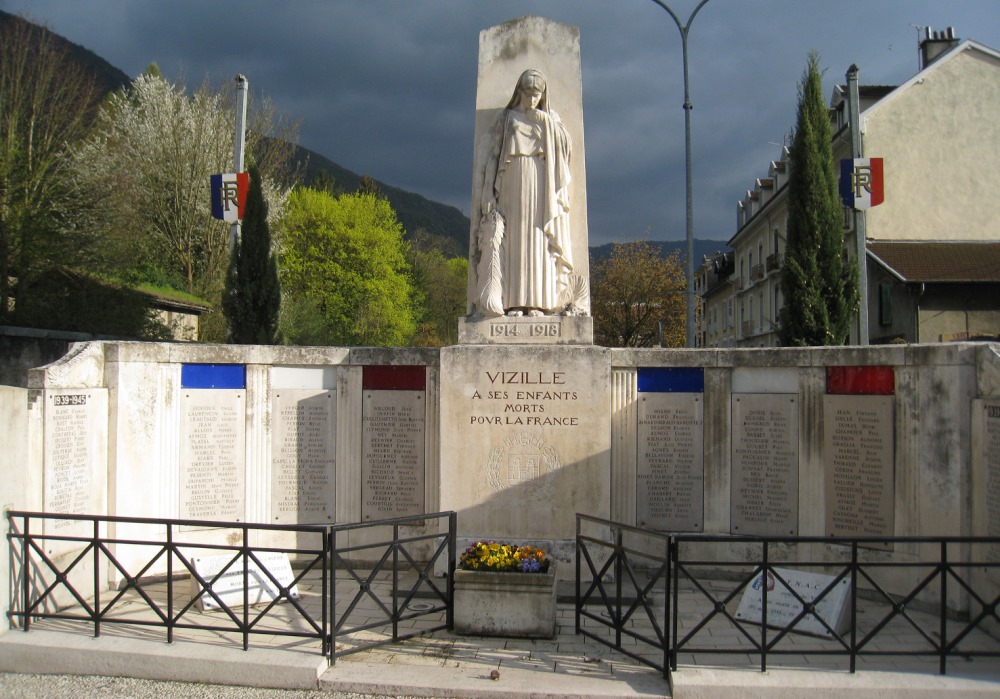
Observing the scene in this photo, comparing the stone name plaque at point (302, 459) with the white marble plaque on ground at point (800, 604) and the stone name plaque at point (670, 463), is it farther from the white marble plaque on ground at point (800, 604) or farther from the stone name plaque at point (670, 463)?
the white marble plaque on ground at point (800, 604)

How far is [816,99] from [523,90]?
10092 millimetres

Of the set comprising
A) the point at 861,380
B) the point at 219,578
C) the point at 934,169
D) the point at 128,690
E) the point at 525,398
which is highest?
the point at 934,169

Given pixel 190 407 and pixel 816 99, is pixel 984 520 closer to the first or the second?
pixel 190 407

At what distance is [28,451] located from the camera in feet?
20.7

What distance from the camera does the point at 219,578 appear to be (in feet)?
20.7

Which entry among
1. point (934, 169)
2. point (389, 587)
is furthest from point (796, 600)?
point (934, 169)

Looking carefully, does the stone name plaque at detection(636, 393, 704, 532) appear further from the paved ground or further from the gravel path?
the gravel path

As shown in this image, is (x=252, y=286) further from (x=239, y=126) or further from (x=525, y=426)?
(x=525, y=426)

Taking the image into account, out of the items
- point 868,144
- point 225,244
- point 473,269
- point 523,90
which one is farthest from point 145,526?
point 868,144

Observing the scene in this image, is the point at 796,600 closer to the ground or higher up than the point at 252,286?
closer to the ground

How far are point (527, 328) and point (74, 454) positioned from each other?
4512 millimetres

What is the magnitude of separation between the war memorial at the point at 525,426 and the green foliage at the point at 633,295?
59.2ft

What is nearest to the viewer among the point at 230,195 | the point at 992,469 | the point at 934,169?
the point at 992,469

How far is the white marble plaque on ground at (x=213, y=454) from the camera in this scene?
802 centimetres
